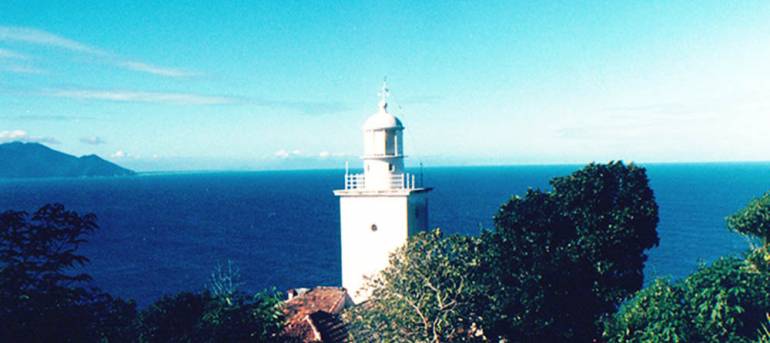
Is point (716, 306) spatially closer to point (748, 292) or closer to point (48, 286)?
point (748, 292)

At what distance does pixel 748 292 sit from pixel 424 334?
1191 cm

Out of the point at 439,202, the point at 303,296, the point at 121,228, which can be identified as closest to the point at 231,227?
the point at 121,228

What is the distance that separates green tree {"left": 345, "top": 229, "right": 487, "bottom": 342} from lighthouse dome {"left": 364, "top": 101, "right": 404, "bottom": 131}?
8871mm

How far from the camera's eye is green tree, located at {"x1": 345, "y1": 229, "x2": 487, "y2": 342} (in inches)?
881

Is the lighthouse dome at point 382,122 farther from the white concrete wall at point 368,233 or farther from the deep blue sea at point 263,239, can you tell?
the deep blue sea at point 263,239

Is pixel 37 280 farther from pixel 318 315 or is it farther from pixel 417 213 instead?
pixel 417 213

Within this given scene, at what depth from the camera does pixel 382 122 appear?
3159 centimetres

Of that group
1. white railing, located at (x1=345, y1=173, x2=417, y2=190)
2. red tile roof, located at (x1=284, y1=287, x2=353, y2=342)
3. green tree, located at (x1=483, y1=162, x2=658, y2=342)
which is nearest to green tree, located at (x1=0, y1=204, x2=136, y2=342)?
red tile roof, located at (x1=284, y1=287, x2=353, y2=342)

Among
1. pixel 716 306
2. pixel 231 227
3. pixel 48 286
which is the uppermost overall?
pixel 48 286

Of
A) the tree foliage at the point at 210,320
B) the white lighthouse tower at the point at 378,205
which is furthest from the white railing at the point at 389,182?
the tree foliage at the point at 210,320

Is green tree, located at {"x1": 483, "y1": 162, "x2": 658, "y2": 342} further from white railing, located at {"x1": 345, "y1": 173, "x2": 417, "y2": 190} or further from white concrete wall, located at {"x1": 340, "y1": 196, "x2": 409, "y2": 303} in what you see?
white railing, located at {"x1": 345, "y1": 173, "x2": 417, "y2": 190}

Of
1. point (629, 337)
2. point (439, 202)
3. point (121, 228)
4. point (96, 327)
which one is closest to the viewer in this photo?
point (96, 327)

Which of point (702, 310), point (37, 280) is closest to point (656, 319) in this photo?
point (702, 310)

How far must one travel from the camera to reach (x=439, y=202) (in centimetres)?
16212
